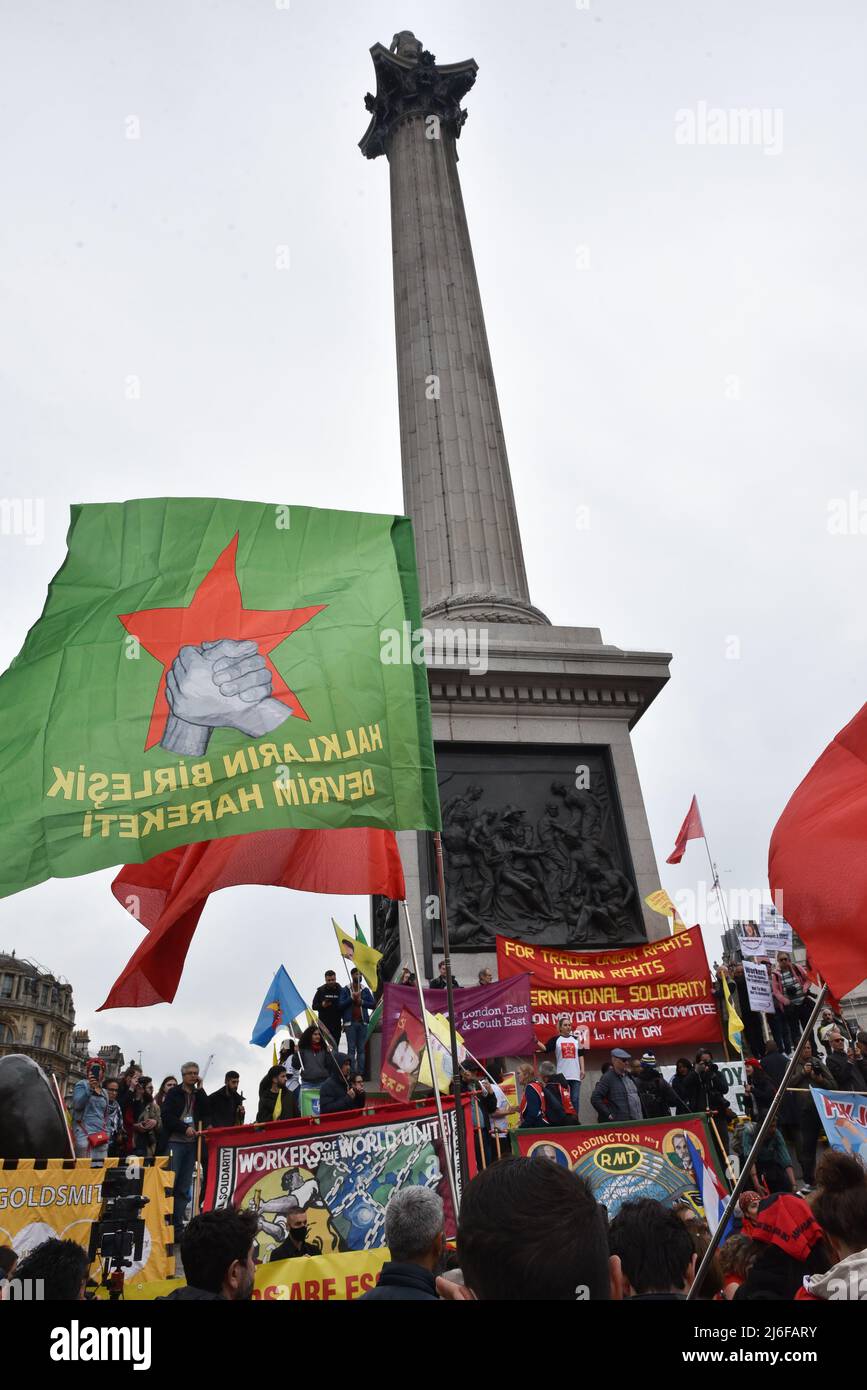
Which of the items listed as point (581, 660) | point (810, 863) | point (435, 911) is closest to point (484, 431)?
point (581, 660)

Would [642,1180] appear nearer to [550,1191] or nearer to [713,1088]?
[713,1088]

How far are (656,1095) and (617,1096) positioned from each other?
25.1 inches

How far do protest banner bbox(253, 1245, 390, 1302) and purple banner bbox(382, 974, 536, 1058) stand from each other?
5229 mm

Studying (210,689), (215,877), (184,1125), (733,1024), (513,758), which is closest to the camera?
(215,877)

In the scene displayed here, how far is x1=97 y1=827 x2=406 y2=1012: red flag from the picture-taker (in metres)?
6.76

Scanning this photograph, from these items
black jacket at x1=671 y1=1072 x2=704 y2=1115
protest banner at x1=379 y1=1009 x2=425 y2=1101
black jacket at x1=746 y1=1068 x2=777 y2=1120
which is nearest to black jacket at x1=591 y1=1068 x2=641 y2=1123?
black jacket at x1=671 y1=1072 x2=704 y2=1115

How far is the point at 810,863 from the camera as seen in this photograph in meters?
5.03

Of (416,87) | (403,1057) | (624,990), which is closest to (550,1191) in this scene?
(403,1057)

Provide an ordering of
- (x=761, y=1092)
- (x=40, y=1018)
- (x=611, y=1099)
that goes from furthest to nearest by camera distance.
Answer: (x=40, y=1018), (x=761, y=1092), (x=611, y=1099)

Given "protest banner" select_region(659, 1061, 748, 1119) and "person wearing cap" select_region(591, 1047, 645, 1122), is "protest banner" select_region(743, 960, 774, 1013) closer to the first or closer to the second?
"protest banner" select_region(659, 1061, 748, 1119)

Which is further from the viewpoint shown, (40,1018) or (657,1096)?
(40,1018)

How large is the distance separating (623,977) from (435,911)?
2635 mm

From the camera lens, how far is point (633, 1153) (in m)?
8.34
